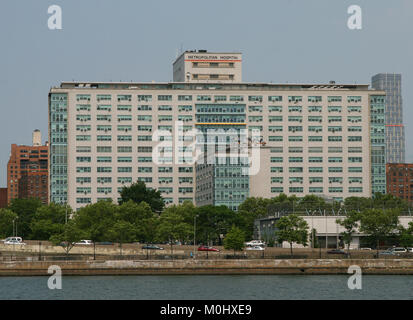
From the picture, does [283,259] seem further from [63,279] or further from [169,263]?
[63,279]

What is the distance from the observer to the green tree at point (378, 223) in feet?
497

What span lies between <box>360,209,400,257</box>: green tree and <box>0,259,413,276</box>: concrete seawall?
27.5 metres

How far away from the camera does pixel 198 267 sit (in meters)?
123

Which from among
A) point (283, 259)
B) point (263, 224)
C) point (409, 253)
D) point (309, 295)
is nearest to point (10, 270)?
point (283, 259)

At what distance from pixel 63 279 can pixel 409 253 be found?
186ft

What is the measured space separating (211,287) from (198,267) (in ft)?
63.8

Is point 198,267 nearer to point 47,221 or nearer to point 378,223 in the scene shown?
point 378,223

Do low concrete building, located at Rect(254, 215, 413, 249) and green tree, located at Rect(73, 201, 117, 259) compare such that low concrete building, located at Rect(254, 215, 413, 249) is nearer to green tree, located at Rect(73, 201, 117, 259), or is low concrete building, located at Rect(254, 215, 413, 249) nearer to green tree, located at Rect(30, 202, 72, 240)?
green tree, located at Rect(73, 201, 117, 259)

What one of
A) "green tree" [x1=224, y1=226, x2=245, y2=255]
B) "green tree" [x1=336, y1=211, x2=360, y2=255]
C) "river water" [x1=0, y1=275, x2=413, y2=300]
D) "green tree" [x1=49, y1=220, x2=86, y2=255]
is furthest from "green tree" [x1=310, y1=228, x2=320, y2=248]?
"green tree" [x1=49, y1=220, x2=86, y2=255]

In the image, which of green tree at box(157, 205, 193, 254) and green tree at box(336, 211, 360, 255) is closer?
green tree at box(336, 211, 360, 255)

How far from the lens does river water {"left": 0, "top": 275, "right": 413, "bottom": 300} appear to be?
3698 inches

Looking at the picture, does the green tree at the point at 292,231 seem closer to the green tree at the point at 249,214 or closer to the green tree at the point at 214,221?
the green tree at the point at 249,214

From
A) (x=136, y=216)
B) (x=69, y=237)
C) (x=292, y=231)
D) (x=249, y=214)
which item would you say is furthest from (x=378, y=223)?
(x=69, y=237)
